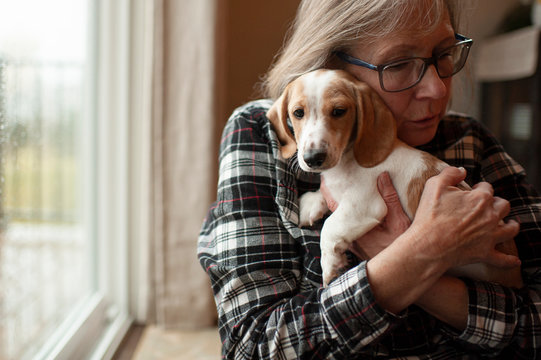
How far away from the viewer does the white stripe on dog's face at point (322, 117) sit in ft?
3.04

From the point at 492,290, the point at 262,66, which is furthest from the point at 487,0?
the point at 492,290

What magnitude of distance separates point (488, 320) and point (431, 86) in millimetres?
497

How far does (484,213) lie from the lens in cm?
90

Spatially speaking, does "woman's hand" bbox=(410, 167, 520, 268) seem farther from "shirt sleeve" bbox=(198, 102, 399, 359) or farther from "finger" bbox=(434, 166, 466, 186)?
"shirt sleeve" bbox=(198, 102, 399, 359)

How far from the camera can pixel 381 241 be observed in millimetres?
958

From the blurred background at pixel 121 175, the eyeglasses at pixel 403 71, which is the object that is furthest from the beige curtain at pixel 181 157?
the eyeglasses at pixel 403 71

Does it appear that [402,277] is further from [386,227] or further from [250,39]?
[250,39]

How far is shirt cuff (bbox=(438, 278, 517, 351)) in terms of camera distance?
0.88 meters

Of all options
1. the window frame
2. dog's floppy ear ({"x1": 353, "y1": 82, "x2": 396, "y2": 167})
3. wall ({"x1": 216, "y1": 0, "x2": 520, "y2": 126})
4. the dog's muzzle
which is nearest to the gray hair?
dog's floppy ear ({"x1": 353, "y1": 82, "x2": 396, "y2": 167})

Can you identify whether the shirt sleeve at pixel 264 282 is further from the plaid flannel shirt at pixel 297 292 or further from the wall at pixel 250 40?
the wall at pixel 250 40

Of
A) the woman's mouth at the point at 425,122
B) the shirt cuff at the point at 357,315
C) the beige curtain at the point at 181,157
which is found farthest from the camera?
the beige curtain at the point at 181,157

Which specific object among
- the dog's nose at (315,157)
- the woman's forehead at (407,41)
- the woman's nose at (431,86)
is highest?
the woman's forehead at (407,41)

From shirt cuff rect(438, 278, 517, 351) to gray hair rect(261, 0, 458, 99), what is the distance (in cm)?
58

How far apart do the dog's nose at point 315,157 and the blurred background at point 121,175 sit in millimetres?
738
